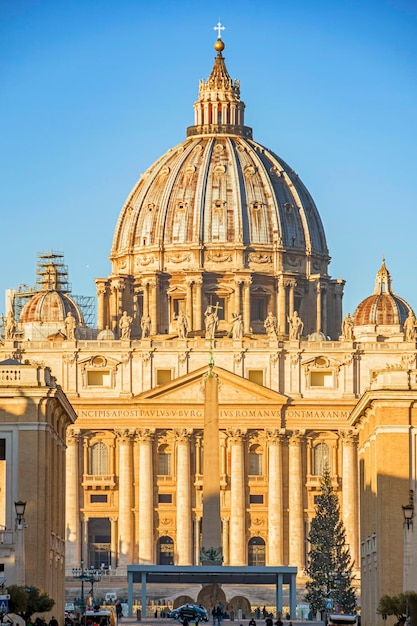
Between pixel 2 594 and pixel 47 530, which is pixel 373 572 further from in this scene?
pixel 2 594

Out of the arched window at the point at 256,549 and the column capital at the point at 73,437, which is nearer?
the column capital at the point at 73,437

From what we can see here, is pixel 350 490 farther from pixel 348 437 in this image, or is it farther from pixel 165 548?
pixel 165 548

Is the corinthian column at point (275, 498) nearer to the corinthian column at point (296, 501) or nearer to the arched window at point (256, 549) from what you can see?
the corinthian column at point (296, 501)

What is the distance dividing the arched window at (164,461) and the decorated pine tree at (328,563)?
19.0 m

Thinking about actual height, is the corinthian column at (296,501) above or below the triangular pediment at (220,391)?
below

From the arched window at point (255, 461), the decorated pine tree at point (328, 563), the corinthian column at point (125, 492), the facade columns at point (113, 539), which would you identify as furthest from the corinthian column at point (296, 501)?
the decorated pine tree at point (328, 563)

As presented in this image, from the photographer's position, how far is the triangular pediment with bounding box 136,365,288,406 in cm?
18738

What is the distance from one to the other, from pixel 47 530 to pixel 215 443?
20325mm

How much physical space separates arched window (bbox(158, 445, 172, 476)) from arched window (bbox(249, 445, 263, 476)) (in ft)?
19.0

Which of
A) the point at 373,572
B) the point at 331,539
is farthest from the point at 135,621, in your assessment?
the point at 331,539

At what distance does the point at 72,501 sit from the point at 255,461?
13.8 m

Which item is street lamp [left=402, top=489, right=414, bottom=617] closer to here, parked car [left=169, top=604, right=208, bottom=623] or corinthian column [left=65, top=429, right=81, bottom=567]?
parked car [left=169, top=604, right=208, bottom=623]

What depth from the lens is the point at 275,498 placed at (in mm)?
189000

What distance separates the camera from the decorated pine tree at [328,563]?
152625 millimetres
